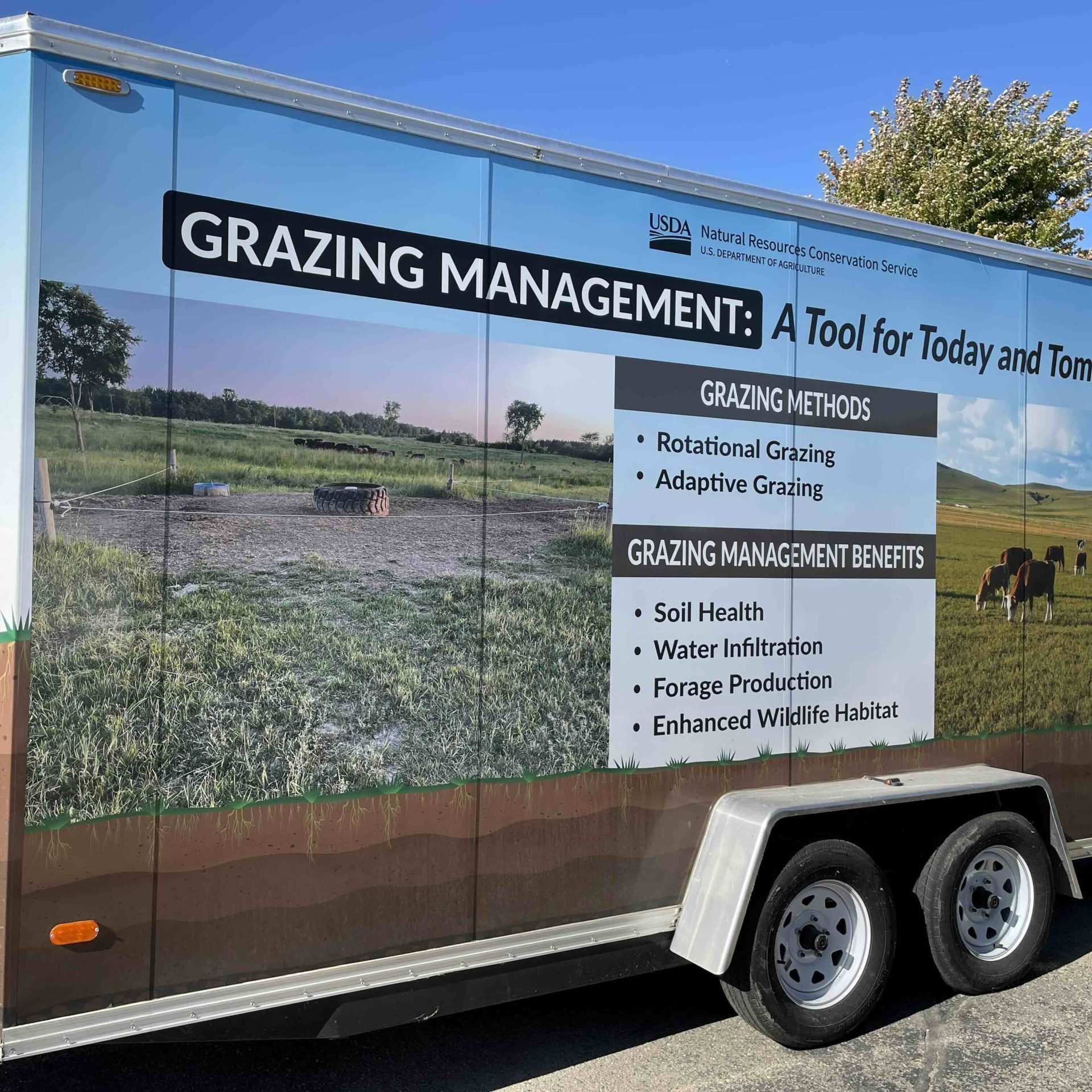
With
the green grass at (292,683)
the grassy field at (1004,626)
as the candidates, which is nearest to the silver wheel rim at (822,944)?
the grassy field at (1004,626)

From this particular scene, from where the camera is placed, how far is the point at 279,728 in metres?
3.19

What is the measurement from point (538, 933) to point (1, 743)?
1.87 metres

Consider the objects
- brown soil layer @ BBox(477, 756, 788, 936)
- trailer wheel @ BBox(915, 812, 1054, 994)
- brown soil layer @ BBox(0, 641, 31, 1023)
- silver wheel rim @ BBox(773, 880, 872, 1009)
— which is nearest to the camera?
brown soil layer @ BBox(0, 641, 31, 1023)

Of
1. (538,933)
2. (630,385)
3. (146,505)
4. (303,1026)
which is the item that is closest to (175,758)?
(146,505)

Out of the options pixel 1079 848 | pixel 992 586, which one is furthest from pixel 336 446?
pixel 1079 848

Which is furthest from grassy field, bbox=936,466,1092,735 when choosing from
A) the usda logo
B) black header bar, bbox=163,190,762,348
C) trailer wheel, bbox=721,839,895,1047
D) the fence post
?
the fence post

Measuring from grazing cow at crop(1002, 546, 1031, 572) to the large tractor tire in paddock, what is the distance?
303 centimetres

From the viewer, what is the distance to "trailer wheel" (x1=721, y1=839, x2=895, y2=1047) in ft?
12.7

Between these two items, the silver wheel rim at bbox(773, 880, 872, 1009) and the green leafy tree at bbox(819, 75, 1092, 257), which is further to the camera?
the green leafy tree at bbox(819, 75, 1092, 257)

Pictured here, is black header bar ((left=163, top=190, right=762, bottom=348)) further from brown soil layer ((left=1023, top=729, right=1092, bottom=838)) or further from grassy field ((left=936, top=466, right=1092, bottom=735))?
brown soil layer ((left=1023, top=729, right=1092, bottom=838))

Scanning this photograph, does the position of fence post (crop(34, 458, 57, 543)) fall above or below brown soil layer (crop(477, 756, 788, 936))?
above

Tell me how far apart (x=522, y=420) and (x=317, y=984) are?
1986 millimetres

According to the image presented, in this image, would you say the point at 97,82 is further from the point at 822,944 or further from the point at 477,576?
the point at 822,944

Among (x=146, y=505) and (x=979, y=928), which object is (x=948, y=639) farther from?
(x=146, y=505)
